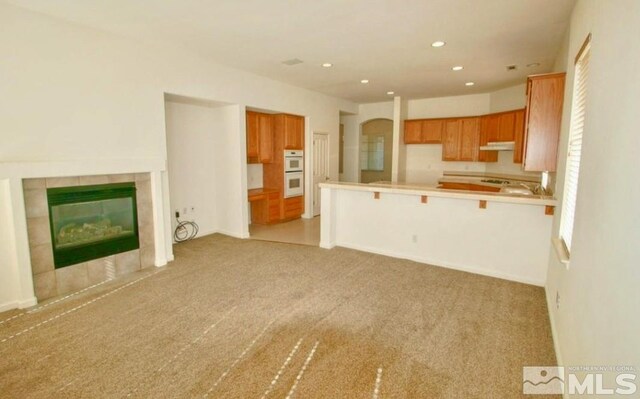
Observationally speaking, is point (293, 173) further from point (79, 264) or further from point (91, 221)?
point (79, 264)

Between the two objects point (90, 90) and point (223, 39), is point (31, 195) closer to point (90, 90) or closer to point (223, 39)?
point (90, 90)

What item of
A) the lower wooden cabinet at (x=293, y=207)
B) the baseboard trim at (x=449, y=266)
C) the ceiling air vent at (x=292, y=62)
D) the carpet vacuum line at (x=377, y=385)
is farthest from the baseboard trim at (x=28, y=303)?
the lower wooden cabinet at (x=293, y=207)

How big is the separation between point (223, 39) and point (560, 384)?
4475 millimetres

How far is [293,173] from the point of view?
6.76 m

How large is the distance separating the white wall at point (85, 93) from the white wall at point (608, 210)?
4.27 metres

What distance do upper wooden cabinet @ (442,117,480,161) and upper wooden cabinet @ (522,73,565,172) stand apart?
3.78 metres

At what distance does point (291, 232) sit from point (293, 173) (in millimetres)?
1436

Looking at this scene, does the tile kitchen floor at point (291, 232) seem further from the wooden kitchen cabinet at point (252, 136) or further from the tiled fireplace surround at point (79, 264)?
the tiled fireplace surround at point (79, 264)

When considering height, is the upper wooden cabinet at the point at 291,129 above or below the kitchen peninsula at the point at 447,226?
above

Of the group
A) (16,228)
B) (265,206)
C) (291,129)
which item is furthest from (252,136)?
(16,228)

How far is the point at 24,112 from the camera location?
3045 millimetres

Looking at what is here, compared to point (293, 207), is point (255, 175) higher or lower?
higher

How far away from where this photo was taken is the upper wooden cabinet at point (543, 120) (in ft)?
10.4

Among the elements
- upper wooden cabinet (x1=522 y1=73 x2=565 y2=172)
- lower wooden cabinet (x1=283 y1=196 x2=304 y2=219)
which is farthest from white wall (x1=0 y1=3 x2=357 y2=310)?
upper wooden cabinet (x1=522 y1=73 x2=565 y2=172)
